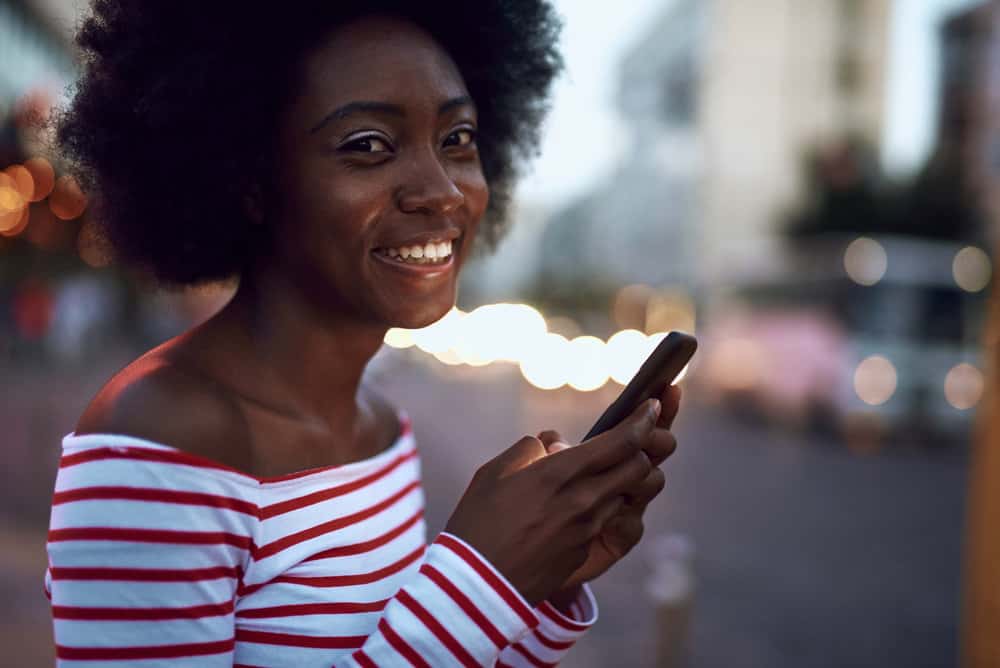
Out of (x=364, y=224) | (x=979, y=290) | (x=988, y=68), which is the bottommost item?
(x=364, y=224)

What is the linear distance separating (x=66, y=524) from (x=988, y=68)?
39413 millimetres

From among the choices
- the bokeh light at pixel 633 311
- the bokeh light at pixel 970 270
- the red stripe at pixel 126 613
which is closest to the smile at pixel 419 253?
the red stripe at pixel 126 613

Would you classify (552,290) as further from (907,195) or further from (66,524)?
(66,524)

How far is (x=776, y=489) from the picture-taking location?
10188 millimetres

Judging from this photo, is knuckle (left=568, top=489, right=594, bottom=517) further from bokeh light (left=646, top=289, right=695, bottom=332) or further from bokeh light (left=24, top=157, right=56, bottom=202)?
bokeh light (left=646, top=289, right=695, bottom=332)

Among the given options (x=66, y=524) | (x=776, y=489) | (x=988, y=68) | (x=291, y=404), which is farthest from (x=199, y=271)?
(x=988, y=68)

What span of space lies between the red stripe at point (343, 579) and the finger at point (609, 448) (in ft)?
1.28

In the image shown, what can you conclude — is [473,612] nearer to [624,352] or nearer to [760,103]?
[624,352]

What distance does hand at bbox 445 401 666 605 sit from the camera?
112 cm

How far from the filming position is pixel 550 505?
1128 mm

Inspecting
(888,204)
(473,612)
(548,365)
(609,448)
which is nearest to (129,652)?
(473,612)

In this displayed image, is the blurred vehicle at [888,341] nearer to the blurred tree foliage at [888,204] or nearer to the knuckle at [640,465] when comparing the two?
the blurred tree foliage at [888,204]

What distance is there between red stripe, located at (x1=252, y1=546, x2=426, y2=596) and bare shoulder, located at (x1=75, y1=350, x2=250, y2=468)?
167mm

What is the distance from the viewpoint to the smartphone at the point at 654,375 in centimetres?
119
